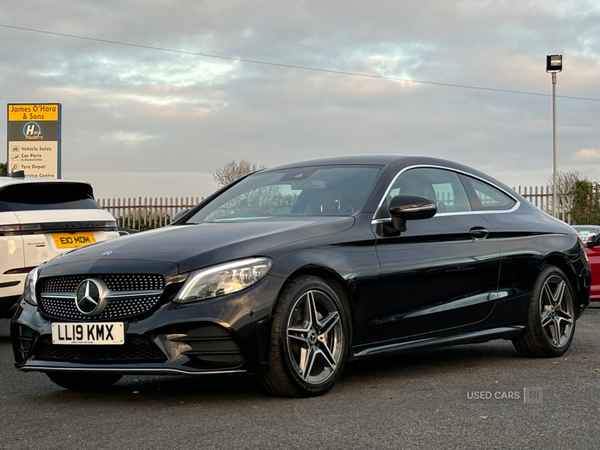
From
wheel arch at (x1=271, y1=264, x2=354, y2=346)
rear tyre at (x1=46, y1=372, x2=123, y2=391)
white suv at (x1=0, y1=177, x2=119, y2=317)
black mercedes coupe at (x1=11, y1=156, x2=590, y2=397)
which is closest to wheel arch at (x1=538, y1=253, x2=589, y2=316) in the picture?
black mercedes coupe at (x1=11, y1=156, x2=590, y2=397)

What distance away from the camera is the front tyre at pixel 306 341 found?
5.19 m

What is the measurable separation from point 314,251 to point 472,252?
165cm

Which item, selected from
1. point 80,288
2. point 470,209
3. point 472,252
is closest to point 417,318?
point 472,252

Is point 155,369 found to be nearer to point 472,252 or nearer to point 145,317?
point 145,317

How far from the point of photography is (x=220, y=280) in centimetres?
511

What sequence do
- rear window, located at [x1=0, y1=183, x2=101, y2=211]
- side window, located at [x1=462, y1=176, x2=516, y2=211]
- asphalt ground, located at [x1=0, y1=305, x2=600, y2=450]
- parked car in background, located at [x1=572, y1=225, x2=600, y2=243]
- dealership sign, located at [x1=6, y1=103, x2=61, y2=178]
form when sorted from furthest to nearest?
dealership sign, located at [x1=6, y1=103, x2=61, y2=178]
parked car in background, located at [x1=572, y1=225, x2=600, y2=243]
rear window, located at [x1=0, y1=183, x2=101, y2=211]
side window, located at [x1=462, y1=176, x2=516, y2=211]
asphalt ground, located at [x1=0, y1=305, x2=600, y2=450]

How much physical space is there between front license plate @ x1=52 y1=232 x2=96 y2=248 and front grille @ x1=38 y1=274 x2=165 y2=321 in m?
3.86

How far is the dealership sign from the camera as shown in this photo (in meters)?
27.6

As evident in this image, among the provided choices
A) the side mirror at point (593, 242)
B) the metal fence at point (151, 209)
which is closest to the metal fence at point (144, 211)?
the metal fence at point (151, 209)

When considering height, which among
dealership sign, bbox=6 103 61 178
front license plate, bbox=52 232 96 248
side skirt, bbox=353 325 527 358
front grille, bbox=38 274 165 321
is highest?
dealership sign, bbox=6 103 61 178

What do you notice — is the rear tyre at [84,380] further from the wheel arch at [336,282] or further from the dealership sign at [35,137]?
the dealership sign at [35,137]

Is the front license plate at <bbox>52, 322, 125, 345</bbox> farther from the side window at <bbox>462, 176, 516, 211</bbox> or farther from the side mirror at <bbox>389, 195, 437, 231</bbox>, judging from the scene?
the side window at <bbox>462, 176, 516, 211</bbox>

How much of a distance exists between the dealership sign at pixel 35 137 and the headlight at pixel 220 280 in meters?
23.5

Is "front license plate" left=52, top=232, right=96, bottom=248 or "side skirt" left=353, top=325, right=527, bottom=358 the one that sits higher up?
"front license plate" left=52, top=232, right=96, bottom=248
